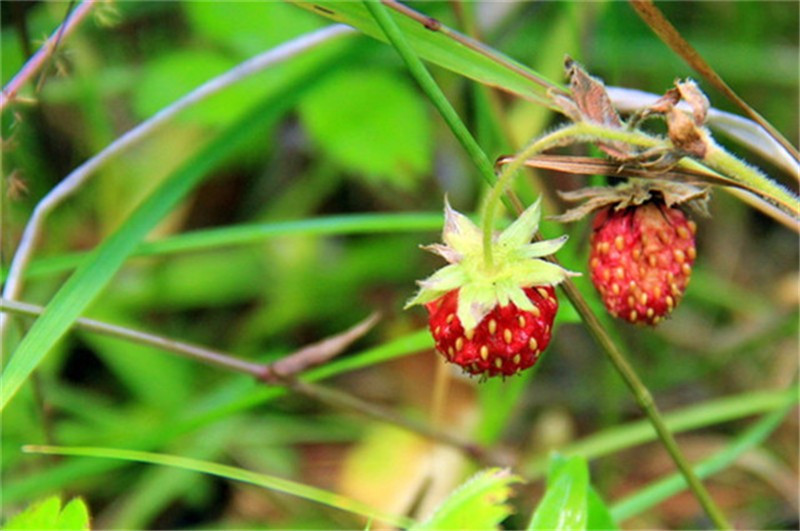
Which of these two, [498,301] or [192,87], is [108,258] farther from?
[192,87]

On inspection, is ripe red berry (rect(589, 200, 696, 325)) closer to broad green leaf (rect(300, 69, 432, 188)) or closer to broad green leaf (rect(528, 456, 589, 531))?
broad green leaf (rect(528, 456, 589, 531))

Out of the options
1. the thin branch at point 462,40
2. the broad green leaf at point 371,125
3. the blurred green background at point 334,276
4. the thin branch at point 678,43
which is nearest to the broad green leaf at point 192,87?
the blurred green background at point 334,276

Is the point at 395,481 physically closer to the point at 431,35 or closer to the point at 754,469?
the point at 754,469

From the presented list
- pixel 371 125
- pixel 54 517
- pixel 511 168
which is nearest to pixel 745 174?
pixel 511 168

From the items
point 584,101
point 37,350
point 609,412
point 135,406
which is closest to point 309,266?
point 135,406

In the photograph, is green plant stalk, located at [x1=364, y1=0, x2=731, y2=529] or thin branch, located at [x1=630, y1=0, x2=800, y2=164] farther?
thin branch, located at [x1=630, y1=0, x2=800, y2=164]

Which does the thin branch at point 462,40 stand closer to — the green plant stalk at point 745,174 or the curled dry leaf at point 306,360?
the green plant stalk at point 745,174

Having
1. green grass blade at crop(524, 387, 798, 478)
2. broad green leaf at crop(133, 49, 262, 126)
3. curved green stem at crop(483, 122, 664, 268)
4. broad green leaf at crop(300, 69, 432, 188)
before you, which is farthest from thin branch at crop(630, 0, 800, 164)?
broad green leaf at crop(133, 49, 262, 126)
